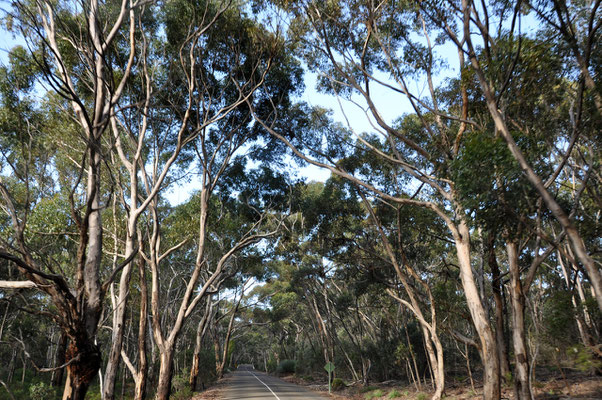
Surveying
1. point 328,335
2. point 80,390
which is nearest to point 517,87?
point 80,390

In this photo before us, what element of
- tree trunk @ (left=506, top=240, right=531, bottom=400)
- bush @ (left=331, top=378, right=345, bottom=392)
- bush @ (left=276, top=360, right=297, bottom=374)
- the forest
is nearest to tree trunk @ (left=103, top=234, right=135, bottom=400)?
the forest

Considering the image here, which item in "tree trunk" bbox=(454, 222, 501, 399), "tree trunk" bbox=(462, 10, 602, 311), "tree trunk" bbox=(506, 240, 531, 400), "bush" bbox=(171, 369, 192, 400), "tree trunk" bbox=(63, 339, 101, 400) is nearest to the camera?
"tree trunk" bbox=(63, 339, 101, 400)

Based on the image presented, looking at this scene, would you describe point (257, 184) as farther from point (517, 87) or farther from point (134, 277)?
point (517, 87)

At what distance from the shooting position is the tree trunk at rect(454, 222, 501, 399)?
8.77m

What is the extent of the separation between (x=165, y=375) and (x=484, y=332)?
871 cm

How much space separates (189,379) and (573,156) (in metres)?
20.7

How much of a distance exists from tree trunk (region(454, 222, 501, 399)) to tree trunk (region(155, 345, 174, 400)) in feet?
27.8

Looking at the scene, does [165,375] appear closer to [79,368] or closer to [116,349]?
[116,349]

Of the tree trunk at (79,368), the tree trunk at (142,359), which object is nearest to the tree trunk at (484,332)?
the tree trunk at (79,368)

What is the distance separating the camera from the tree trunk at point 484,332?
8766mm

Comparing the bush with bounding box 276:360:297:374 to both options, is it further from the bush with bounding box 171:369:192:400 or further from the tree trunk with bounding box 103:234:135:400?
the tree trunk with bounding box 103:234:135:400

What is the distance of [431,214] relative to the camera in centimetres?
1388

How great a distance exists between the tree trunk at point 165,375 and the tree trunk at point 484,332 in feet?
27.8

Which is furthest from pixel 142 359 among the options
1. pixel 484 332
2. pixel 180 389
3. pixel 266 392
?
pixel 266 392
